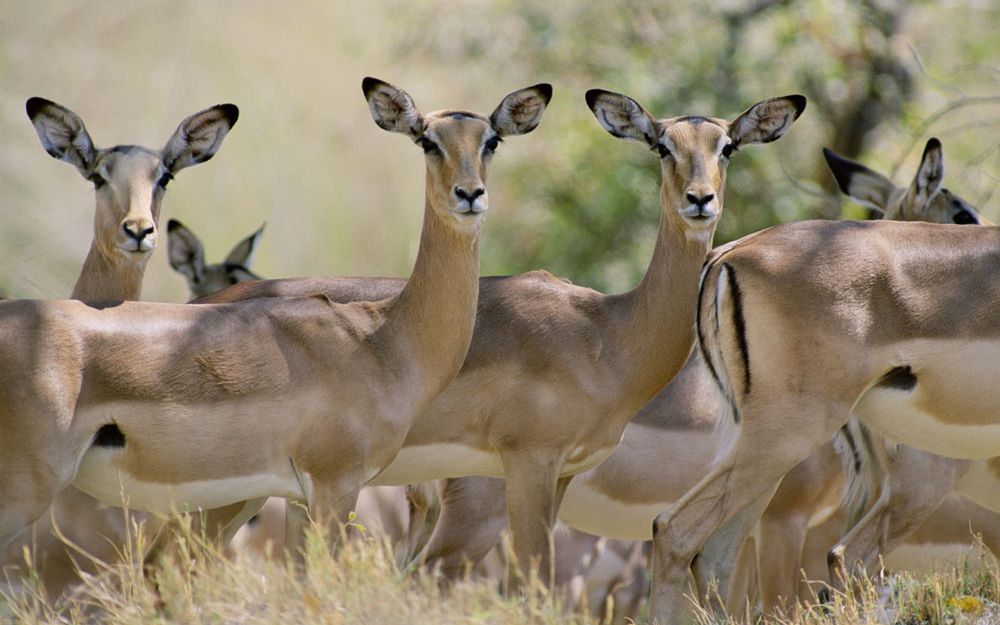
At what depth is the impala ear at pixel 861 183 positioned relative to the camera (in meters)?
9.72

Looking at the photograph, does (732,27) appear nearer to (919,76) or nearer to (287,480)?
(919,76)

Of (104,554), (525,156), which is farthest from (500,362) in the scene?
(525,156)

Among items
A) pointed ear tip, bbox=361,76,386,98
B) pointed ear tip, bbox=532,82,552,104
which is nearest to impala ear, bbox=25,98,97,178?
pointed ear tip, bbox=361,76,386,98

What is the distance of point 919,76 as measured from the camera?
1594cm

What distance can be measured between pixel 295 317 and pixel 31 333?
3.84 feet

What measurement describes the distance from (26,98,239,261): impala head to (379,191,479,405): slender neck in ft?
4.09

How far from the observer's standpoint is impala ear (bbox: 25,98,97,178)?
7.64 metres

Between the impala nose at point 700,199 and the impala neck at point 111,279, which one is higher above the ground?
the impala nose at point 700,199

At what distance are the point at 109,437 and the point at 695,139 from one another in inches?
119

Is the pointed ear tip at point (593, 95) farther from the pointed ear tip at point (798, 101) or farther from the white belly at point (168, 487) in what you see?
the white belly at point (168, 487)

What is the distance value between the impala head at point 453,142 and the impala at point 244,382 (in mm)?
10

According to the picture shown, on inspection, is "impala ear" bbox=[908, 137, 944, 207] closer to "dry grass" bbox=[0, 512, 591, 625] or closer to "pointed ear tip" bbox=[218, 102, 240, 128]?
"pointed ear tip" bbox=[218, 102, 240, 128]

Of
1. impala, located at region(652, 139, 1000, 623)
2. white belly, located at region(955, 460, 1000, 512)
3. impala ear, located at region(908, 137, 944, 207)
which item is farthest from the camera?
impala ear, located at region(908, 137, 944, 207)

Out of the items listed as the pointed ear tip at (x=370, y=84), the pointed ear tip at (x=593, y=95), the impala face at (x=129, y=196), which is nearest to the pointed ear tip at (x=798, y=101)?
the pointed ear tip at (x=593, y=95)
